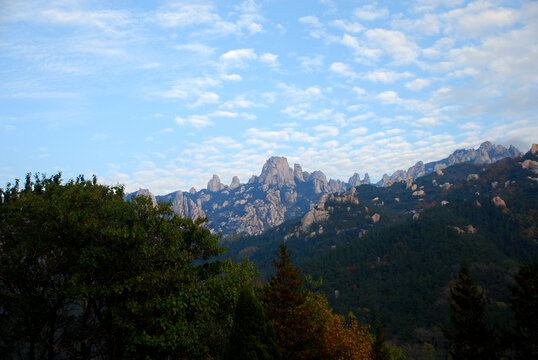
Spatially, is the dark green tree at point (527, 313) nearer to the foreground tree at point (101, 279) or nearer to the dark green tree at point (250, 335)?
the dark green tree at point (250, 335)

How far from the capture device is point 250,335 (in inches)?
567

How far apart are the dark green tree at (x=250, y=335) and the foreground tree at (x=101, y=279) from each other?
5.54 feet

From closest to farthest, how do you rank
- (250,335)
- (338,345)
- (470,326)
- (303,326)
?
(250,335)
(338,345)
(303,326)
(470,326)

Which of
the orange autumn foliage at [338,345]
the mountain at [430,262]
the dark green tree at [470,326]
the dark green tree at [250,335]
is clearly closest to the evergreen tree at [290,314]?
the orange autumn foliage at [338,345]

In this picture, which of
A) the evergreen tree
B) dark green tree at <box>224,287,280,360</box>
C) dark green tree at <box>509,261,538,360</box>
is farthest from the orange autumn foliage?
dark green tree at <box>509,261,538,360</box>

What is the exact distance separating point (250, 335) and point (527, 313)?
26890 mm

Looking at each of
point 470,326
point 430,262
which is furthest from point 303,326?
point 430,262

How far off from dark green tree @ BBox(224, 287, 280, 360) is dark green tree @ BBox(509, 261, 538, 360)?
25.0 m

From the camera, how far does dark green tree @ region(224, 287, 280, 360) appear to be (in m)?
14.2

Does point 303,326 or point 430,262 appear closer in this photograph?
point 303,326

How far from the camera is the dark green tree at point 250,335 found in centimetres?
1419

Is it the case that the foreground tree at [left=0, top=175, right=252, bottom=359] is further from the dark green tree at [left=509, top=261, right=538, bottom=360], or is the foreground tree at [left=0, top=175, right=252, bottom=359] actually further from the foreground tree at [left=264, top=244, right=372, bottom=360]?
the dark green tree at [left=509, top=261, right=538, bottom=360]

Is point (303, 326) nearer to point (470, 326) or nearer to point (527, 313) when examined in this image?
point (527, 313)

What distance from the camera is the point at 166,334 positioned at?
1398cm
